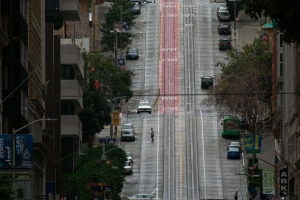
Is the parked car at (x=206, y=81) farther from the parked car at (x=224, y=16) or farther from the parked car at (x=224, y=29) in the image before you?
the parked car at (x=224, y=16)

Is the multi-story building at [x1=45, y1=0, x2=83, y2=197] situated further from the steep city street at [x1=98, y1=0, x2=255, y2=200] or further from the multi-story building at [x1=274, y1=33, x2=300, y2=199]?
the multi-story building at [x1=274, y1=33, x2=300, y2=199]

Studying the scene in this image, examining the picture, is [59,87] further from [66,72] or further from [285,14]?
[285,14]

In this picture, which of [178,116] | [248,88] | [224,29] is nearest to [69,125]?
[248,88]

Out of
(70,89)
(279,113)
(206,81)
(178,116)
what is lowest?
(279,113)

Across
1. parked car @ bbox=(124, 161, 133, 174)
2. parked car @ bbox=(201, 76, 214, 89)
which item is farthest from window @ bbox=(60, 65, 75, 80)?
parked car @ bbox=(201, 76, 214, 89)

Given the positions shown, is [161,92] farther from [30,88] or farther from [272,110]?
[30,88]
